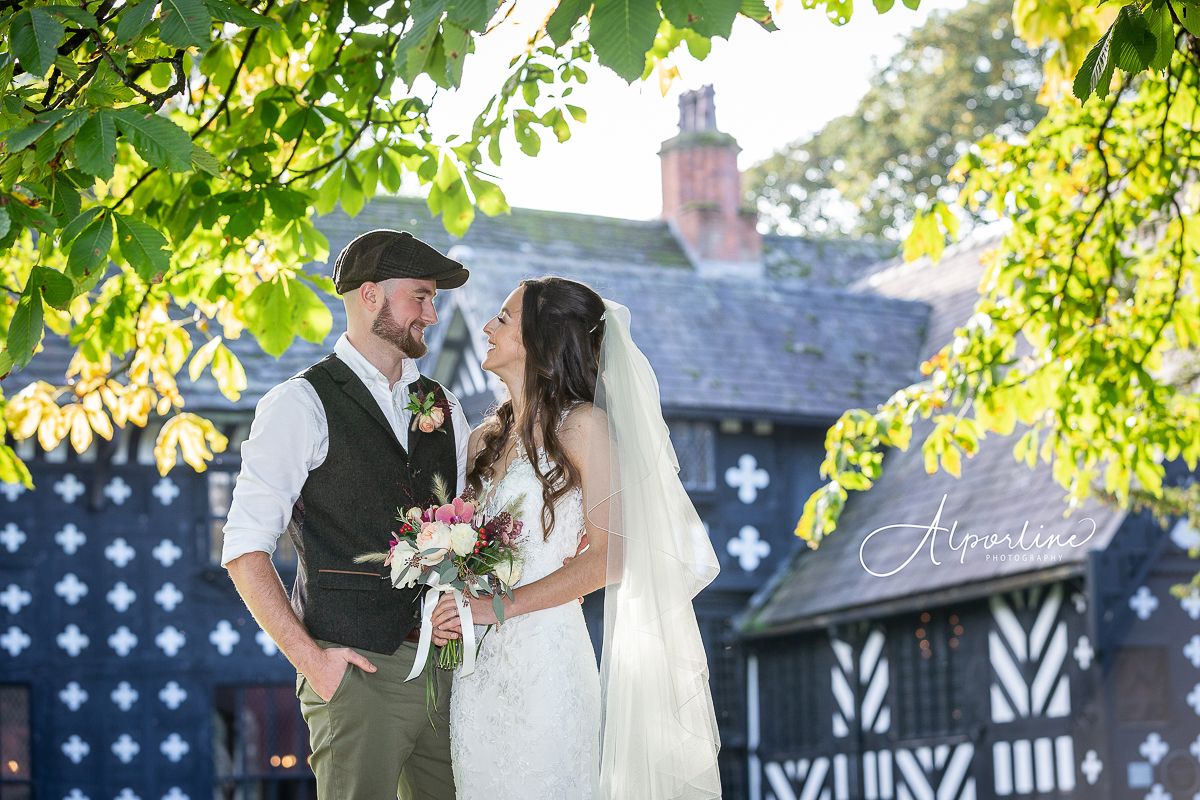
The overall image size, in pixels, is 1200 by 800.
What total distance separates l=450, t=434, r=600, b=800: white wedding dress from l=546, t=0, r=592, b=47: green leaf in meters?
1.54

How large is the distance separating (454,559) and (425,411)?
463 millimetres

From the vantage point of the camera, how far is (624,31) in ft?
9.69

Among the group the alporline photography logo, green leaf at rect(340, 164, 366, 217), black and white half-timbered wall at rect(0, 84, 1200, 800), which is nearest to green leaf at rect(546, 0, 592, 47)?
green leaf at rect(340, 164, 366, 217)

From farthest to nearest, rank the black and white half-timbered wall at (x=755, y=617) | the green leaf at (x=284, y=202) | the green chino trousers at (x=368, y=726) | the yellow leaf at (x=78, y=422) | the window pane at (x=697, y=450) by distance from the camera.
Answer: the window pane at (x=697, y=450), the black and white half-timbered wall at (x=755, y=617), the yellow leaf at (x=78, y=422), the green leaf at (x=284, y=202), the green chino trousers at (x=368, y=726)

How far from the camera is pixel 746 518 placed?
16.9m

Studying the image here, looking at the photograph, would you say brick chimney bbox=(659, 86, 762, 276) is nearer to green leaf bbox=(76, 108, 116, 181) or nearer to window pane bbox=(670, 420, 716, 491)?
window pane bbox=(670, 420, 716, 491)

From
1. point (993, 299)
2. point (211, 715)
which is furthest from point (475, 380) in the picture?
point (993, 299)

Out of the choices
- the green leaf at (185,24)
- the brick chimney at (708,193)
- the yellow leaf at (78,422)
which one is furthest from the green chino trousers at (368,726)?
the brick chimney at (708,193)

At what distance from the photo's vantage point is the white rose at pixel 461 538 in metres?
4.00

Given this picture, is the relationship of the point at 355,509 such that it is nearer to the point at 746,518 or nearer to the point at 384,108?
the point at 384,108

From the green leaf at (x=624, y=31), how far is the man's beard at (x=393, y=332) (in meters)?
1.52

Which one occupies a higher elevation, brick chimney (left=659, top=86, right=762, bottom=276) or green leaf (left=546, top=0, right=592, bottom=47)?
brick chimney (left=659, top=86, right=762, bottom=276)

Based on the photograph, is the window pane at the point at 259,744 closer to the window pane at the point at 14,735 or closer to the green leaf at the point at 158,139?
the window pane at the point at 14,735

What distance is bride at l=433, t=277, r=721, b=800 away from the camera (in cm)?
424
